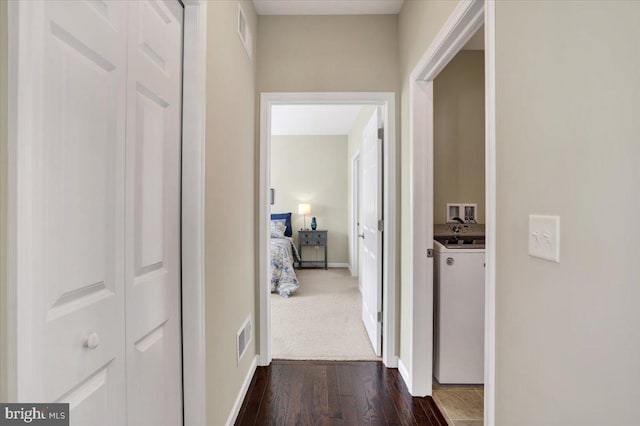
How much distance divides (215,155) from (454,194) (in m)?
1.91

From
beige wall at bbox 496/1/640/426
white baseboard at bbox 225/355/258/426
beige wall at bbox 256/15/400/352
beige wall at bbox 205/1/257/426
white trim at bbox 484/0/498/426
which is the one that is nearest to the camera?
beige wall at bbox 496/1/640/426

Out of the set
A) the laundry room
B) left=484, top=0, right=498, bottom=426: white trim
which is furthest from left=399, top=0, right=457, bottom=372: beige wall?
left=484, top=0, right=498, bottom=426: white trim

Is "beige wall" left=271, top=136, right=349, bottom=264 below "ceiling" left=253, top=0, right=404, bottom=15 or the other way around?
below

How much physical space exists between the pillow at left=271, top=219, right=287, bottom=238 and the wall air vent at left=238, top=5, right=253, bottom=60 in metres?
3.57

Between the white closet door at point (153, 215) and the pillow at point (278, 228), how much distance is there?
4183 millimetres

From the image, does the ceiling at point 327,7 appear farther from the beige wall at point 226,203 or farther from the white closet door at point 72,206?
the white closet door at point 72,206

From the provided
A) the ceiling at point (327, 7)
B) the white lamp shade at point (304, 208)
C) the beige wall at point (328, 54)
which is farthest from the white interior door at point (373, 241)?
the white lamp shade at point (304, 208)

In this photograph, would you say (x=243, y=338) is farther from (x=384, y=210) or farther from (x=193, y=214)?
(x=384, y=210)

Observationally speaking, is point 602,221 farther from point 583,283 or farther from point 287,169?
point 287,169

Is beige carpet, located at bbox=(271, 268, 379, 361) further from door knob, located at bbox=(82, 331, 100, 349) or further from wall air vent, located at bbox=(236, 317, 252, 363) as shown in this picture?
door knob, located at bbox=(82, 331, 100, 349)

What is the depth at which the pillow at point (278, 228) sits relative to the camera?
5.42m

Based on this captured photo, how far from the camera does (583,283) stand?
0.74 metres

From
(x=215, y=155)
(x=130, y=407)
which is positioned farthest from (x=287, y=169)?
(x=130, y=407)

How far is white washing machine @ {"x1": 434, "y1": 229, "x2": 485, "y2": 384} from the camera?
2.05 meters
